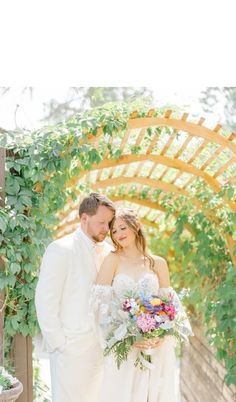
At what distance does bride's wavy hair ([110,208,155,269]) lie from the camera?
425 centimetres

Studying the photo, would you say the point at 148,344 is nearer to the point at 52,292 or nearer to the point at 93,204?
the point at 52,292

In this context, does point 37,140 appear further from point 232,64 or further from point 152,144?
point 232,64

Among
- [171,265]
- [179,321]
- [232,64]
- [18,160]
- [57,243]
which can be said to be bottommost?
[171,265]

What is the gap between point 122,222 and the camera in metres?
4.25

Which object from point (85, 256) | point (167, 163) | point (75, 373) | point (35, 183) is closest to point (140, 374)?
point (75, 373)

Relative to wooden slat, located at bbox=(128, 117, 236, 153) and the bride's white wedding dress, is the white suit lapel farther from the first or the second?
wooden slat, located at bbox=(128, 117, 236, 153)

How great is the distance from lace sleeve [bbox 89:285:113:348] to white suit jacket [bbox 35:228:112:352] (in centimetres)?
9

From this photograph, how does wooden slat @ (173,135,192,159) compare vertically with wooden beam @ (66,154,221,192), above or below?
above

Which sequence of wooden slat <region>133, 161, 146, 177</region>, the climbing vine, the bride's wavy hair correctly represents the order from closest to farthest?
the bride's wavy hair, the climbing vine, wooden slat <region>133, 161, 146, 177</region>

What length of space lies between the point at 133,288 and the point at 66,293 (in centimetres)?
40

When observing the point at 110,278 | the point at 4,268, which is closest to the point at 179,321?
the point at 110,278

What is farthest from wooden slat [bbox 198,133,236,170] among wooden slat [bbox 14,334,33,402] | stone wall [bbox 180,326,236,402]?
wooden slat [bbox 14,334,33,402]

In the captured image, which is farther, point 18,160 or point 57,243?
point 18,160

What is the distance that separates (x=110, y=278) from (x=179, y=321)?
44 centimetres
